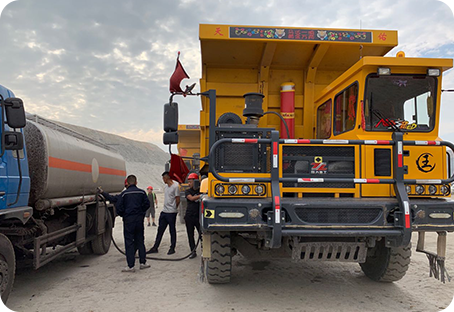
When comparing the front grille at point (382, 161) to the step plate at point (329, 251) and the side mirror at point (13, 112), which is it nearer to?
the step plate at point (329, 251)

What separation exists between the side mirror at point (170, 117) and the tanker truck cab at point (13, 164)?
5.07ft

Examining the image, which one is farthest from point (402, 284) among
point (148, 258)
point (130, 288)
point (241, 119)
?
point (148, 258)

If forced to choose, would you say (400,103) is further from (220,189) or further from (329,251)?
(220,189)

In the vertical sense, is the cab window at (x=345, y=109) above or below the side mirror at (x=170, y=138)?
above

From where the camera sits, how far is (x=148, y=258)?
23.6 feet

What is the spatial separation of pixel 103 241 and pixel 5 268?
360cm

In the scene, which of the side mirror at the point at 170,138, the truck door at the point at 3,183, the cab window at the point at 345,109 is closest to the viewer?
the truck door at the point at 3,183

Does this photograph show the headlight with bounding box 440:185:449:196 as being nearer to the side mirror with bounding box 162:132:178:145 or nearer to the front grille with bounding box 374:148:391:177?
the front grille with bounding box 374:148:391:177

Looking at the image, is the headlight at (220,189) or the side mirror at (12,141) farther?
the headlight at (220,189)

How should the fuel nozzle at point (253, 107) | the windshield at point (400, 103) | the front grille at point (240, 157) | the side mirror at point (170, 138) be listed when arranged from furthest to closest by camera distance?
the fuel nozzle at point (253, 107)
the windshield at point (400, 103)
the side mirror at point (170, 138)
the front grille at point (240, 157)

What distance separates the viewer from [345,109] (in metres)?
5.10

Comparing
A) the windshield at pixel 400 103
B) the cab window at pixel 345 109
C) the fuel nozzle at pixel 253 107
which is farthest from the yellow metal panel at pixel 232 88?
the windshield at pixel 400 103

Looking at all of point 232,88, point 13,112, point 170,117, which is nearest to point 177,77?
point 170,117

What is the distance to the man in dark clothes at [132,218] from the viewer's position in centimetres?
633
